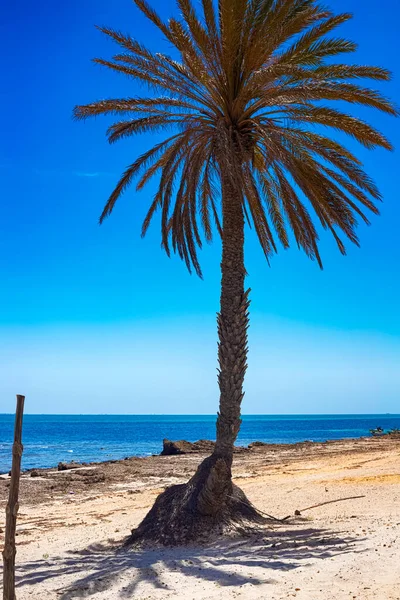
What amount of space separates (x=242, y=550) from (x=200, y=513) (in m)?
1.55

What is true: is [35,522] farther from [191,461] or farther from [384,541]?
[191,461]

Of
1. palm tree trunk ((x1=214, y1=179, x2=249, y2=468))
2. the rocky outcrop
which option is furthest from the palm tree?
the rocky outcrop

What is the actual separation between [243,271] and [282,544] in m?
5.17

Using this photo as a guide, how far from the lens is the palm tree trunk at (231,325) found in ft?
38.0

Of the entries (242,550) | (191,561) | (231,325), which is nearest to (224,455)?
→ (242,550)

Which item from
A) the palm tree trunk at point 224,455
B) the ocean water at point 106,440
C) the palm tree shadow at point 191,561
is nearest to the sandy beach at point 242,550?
the palm tree shadow at point 191,561

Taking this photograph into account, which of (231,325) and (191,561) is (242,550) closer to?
(191,561)

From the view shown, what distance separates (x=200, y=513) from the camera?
1108cm

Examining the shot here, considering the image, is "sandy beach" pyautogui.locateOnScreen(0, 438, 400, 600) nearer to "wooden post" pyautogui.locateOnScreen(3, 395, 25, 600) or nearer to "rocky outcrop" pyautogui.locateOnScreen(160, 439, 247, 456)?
"wooden post" pyautogui.locateOnScreen(3, 395, 25, 600)

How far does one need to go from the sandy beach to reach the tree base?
16.3 inches

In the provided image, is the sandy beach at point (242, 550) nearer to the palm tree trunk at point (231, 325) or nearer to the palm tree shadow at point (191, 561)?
the palm tree shadow at point (191, 561)

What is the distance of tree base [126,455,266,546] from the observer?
10.8m

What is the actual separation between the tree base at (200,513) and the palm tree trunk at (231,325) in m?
0.48

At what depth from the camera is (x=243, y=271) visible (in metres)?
12.2
